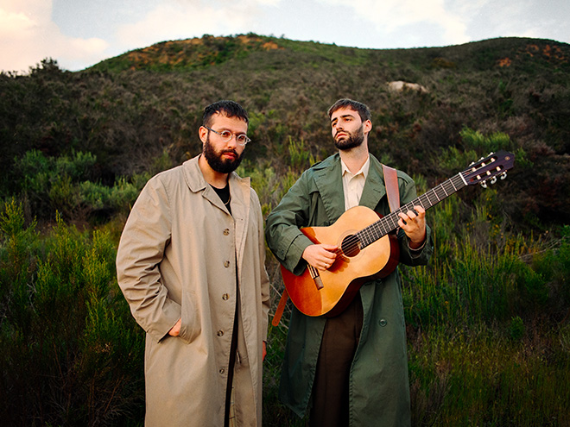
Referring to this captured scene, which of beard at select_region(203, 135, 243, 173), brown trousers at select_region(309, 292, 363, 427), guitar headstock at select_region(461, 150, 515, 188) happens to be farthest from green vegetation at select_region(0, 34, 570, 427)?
guitar headstock at select_region(461, 150, 515, 188)

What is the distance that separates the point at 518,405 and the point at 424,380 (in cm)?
67

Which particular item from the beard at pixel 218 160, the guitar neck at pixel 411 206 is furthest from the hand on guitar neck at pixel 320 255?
the beard at pixel 218 160

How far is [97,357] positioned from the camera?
6.95 feet

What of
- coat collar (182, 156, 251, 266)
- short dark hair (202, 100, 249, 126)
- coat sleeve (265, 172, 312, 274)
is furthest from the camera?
coat sleeve (265, 172, 312, 274)

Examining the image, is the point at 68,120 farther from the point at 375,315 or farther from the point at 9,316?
the point at 375,315

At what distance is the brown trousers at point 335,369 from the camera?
2.24 meters

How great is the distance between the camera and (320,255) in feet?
7.41

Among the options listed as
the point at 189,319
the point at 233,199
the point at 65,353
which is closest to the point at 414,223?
the point at 233,199

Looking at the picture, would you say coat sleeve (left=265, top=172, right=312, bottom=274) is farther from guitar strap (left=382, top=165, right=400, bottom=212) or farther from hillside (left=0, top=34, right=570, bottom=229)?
hillside (left=0, top=34, right=570, bottom=229)

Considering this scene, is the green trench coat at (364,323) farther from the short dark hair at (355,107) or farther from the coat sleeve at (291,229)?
the short dark hair at (355,107)

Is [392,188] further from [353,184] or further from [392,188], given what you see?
[353,184]

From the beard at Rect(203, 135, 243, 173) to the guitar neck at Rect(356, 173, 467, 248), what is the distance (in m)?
0.93

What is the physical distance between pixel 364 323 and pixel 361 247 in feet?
1.56

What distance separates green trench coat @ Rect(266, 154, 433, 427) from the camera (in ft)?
6.98
